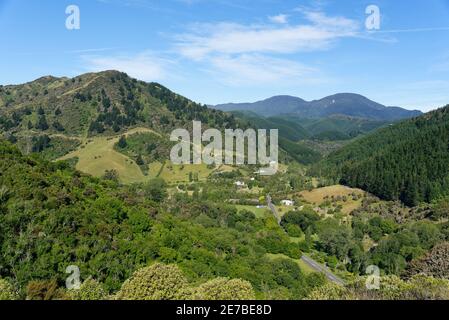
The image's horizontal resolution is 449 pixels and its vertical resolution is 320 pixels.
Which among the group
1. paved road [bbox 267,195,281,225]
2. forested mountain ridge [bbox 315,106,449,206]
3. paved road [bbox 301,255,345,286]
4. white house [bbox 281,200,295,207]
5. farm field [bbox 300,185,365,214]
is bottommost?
paved road [bbox 301,255,345,286]

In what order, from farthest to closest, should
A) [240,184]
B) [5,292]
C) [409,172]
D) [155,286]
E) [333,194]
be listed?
[240,184], [333,194], [409,172], [155,286], [5,292]

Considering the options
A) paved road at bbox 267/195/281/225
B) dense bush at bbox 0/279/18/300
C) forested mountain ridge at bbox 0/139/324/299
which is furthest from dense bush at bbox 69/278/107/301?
paved road at bbox 267/195/281/225

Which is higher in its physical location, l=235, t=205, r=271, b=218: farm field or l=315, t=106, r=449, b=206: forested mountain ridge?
l=315, t=106, r=449, b=206: forested mountain ridge

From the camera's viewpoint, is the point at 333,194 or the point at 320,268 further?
the point at 333,194

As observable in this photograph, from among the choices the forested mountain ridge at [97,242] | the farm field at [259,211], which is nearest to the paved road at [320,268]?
the forested mountain ridge at [97,242]

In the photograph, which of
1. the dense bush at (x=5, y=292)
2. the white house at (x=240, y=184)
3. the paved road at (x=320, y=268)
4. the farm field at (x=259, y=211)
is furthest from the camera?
the white house at (x=240, y=184)

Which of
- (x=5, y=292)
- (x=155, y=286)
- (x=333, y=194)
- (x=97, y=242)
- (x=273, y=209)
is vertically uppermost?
(x=5, y=292)

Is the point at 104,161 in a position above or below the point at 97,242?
below

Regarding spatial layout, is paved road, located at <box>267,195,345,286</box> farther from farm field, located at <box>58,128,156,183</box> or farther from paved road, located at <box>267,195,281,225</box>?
farm field, located at <box>58,128,156,183</box>

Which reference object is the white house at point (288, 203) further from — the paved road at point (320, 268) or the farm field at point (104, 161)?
the farm field at point (104, 161)

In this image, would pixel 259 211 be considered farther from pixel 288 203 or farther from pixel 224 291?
pixel 224 291

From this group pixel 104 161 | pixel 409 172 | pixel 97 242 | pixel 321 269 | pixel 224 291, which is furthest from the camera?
pixel 104 161

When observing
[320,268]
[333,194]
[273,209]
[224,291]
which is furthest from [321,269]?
[333,194]
